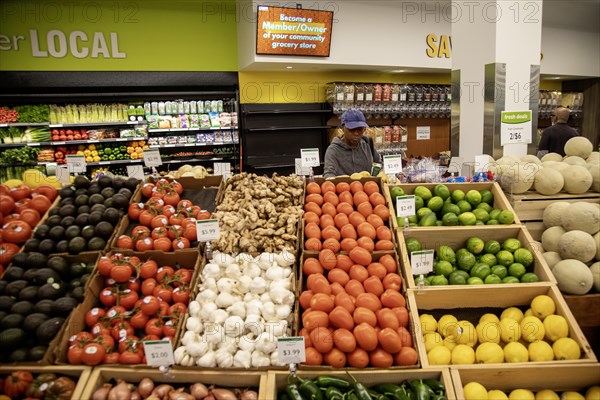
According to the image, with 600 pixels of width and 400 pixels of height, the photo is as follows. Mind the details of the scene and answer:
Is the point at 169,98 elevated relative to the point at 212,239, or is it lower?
elevated

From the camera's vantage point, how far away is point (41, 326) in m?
1.96

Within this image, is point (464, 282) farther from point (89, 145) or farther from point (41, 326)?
point (89, 145)

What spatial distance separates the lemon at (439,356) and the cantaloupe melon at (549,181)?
146 centimetres

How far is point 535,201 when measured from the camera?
9.13 feet

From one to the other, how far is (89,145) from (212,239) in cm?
508

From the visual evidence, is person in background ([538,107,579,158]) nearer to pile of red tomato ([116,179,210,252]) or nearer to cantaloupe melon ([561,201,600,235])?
cantaloupe melon ([561,201,600,235])

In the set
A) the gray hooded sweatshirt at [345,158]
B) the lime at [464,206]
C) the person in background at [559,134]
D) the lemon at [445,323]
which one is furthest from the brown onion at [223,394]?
the person in background at [559,134]

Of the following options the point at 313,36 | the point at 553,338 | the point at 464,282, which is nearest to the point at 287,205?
the point at 464,282

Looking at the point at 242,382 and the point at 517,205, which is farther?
the point at 517,205

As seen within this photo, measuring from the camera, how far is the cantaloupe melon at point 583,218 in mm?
2436

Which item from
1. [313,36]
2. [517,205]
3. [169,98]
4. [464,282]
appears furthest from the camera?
[169,98]

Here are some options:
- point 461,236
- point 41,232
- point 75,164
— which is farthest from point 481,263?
point 75,164

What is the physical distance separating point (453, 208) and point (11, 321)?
252cm

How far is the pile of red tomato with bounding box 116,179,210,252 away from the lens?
251cm
